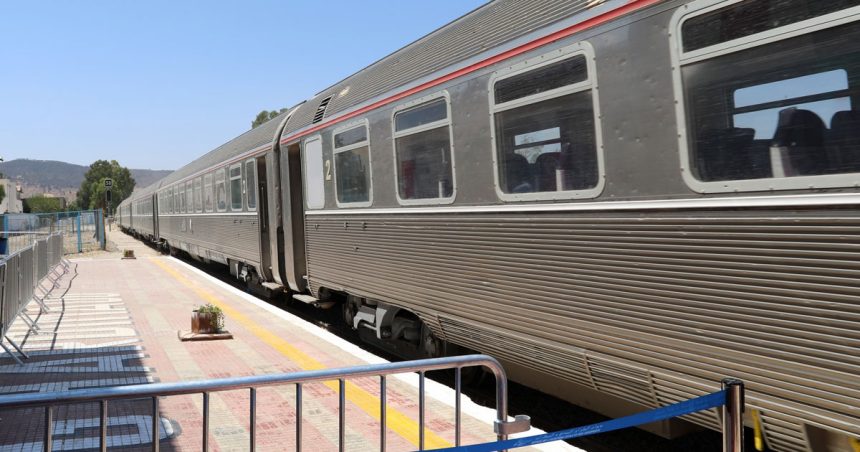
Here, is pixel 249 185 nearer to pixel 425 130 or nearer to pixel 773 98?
pixel 425 130

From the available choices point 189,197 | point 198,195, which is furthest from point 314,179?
point 189,197

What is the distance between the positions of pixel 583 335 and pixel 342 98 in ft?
16.5

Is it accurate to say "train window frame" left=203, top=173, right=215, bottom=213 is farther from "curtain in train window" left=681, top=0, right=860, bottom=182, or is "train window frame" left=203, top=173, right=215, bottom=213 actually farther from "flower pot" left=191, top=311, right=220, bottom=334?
"curtain in train window" left=681, top=0, right=860, bottom=182

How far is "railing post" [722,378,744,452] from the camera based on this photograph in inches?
112

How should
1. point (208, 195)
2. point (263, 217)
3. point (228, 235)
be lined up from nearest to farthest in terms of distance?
1. point (263, 217)
2. point (228, 235)
3. point (208, 195)

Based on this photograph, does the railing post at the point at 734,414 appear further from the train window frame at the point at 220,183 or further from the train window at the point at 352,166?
the train window frame at the point at 220,183

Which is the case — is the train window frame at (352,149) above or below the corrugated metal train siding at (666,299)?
above

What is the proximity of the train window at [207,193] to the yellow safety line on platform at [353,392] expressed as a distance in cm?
451

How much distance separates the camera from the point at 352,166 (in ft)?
25.6

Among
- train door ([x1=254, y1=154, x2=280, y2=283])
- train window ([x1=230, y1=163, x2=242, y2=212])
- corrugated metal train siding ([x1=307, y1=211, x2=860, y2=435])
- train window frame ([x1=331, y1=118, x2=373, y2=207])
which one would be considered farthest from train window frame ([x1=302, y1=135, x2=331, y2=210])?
train window ([x1=230, y1=163, x2=242, y2=212])

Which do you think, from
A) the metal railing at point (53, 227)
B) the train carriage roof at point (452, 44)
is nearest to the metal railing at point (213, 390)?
the train carriage roof at point (452, 44)

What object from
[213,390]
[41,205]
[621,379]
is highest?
[41,205]

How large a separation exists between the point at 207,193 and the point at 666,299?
15.2 m

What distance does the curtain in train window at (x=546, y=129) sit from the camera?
433 centimetres
